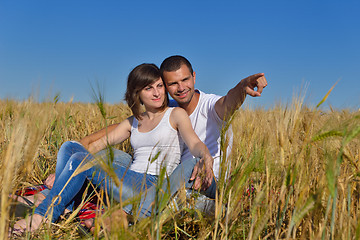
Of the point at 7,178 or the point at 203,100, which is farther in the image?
the point at 203,100

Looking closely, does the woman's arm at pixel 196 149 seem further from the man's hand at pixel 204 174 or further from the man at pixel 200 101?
the man at pixel 200 101

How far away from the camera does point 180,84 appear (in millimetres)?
A: 2188

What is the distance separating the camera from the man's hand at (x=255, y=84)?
63.5 inches

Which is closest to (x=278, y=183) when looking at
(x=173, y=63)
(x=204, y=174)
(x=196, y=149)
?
(x=204, y=174)

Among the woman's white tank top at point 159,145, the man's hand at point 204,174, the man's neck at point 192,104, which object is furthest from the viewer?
the man's neck at point 192,104

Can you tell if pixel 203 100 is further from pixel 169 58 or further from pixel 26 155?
pixel 26 155

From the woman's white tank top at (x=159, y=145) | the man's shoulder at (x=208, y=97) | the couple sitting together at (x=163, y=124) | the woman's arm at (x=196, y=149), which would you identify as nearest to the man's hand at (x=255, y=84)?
the couple sitting together at (x=163, y=124)

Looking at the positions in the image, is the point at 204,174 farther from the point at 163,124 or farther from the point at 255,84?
the point at 163,124

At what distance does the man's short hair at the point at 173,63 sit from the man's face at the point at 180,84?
0.09 feet

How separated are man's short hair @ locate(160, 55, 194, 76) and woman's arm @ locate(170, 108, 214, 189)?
12.6 inches

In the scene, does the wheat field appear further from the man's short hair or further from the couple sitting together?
the man's short hair

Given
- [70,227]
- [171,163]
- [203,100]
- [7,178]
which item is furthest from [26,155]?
[203,100]

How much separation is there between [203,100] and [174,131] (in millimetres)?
373

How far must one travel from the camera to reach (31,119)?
110cm
